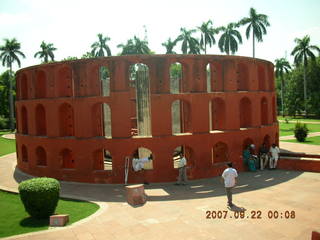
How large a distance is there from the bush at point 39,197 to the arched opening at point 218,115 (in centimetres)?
1014

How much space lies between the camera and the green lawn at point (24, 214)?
962 centimetres

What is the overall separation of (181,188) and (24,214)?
665 centimetres

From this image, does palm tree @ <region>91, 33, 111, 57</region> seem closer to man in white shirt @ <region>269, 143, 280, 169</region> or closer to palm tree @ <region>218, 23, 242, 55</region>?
palm tree @ <region>218, 23, 242, 55</region>

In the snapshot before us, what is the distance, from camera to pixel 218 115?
1805 cm

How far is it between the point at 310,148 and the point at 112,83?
54.4 ft

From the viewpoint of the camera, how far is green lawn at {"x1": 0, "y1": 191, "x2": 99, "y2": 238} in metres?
9.62

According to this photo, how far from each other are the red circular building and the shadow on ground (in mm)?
697

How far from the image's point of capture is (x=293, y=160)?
16.9m

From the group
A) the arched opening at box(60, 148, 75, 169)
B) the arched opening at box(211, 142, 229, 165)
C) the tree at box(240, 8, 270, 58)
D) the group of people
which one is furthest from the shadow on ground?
the tree at box(240, 8, 270, 58)

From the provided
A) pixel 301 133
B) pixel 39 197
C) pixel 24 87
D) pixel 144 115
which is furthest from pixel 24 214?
pixel 301 133

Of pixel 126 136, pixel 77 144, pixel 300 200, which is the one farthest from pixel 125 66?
pixel 300 200

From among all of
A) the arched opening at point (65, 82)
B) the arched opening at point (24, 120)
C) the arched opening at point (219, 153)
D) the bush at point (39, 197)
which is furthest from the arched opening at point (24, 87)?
the arched opening at point (219, 153)

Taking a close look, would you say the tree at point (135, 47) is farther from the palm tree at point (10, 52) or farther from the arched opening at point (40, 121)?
the arched opening at point (40, 121)

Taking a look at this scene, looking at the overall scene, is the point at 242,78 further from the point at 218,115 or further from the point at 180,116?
the point at 180,116
